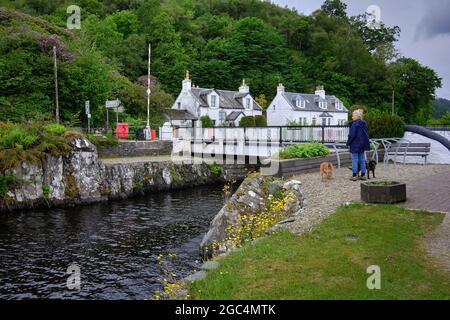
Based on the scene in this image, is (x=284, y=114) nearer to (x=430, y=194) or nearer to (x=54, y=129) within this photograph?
(x=54, y=129)

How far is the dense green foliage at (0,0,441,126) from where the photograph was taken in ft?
219

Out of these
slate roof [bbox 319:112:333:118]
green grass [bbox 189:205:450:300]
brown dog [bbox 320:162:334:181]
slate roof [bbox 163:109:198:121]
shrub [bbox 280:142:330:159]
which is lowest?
green grass [bbox 189:205:450:300]

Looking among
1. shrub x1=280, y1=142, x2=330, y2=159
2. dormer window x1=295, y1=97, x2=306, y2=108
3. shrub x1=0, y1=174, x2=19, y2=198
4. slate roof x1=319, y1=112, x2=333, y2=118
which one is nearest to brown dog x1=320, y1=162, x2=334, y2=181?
shrub x1=280, y1=142, x2=330, y2=159

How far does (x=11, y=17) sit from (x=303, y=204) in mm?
34597

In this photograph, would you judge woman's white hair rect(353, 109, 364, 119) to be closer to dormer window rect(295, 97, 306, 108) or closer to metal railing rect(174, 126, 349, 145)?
metal railing rect(174, 126, 349, 145)

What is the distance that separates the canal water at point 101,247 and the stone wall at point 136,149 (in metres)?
7.91

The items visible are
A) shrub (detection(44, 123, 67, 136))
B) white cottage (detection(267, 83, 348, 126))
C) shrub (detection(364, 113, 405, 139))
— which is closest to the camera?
shrub (detection(44, 123, 67, 136))

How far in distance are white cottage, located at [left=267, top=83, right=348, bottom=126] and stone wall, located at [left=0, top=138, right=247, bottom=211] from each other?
120ft

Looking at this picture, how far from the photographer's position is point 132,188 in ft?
80.0

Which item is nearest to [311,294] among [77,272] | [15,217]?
[77,272]

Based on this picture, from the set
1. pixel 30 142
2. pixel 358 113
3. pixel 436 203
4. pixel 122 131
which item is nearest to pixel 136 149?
pixel 122 131

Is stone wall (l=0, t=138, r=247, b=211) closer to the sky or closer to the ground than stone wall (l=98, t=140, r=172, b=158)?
closer to the ground

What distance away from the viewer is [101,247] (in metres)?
13.7

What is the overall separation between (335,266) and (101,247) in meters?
9.20
